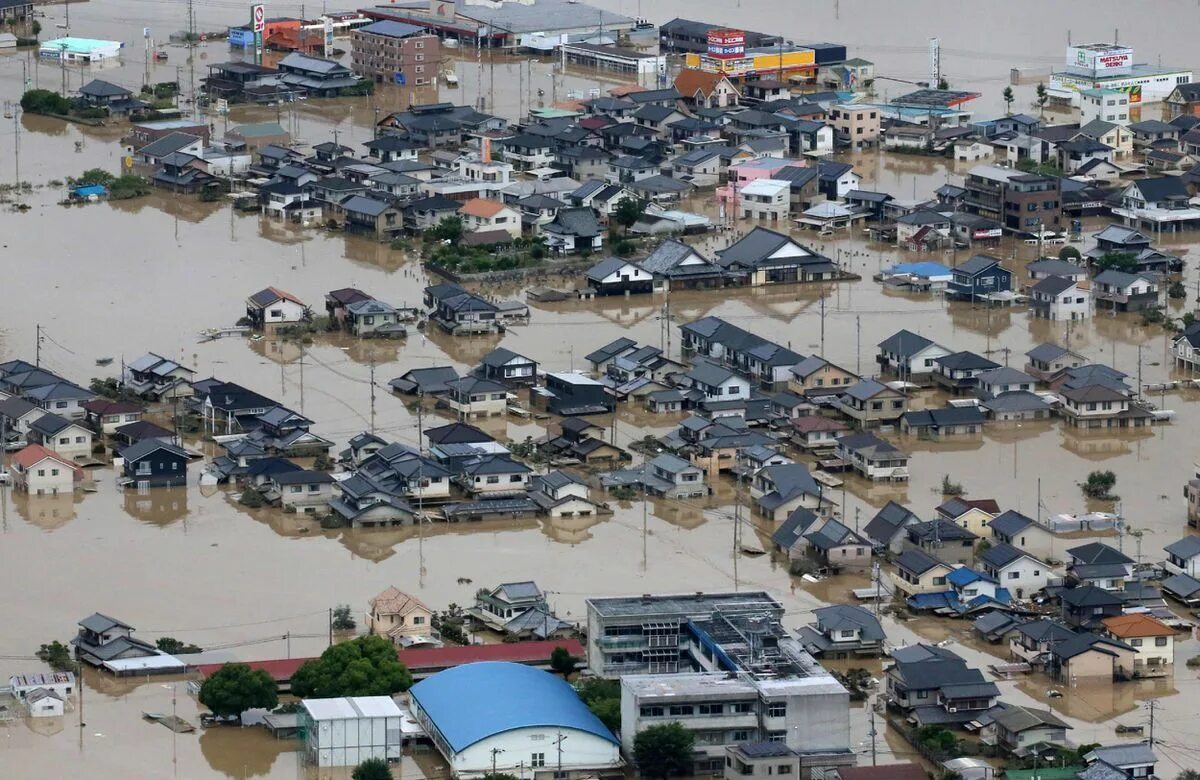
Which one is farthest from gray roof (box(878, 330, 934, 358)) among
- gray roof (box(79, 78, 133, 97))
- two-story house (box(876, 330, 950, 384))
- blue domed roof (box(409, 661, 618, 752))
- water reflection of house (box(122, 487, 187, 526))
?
gray roof (box(79, 78, 133, 97))

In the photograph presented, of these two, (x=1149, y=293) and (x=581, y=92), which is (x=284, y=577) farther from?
(x=581, y=92)

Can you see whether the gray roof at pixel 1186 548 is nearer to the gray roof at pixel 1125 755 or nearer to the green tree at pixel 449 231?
the gray roof at pixel 1125 755

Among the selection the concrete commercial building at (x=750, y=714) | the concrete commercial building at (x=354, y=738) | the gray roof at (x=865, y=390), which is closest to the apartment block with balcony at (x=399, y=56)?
the gray roof at (x=865, y=390)

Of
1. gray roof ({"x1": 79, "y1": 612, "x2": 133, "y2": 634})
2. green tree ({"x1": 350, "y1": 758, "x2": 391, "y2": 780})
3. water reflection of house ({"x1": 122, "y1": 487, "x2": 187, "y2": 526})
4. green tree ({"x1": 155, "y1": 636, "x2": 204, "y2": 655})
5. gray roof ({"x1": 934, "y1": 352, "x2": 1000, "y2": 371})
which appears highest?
gray roof ({"x1": 934, "y1": 352, "x2": 1000, "y2": 371})

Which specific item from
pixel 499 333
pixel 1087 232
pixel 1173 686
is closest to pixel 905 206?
pixel 1087 232

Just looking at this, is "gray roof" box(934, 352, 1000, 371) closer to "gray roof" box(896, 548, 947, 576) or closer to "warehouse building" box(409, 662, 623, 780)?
"gray roof" box(896, 548, 947, 576)

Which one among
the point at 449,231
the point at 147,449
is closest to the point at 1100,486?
the point at 147,449

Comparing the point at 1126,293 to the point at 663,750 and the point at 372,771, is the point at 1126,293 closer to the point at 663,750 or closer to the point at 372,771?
the point at 663,750
